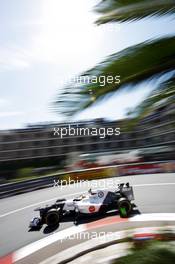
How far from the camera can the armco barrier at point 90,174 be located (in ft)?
19.5

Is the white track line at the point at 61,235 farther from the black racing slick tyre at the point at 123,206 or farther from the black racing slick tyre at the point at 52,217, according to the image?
the black racing slick tyre at the point at 52,217

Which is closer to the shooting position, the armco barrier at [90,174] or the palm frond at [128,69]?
the palm frond at [128,69]

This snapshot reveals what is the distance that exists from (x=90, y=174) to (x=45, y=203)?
1.22m

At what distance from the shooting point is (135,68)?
190cm

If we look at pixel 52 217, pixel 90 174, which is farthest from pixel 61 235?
pixel 90 174

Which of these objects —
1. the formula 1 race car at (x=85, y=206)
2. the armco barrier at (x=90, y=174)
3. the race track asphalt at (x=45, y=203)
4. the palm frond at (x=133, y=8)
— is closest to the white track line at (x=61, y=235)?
the race track asphalt at (x=45, y=203)

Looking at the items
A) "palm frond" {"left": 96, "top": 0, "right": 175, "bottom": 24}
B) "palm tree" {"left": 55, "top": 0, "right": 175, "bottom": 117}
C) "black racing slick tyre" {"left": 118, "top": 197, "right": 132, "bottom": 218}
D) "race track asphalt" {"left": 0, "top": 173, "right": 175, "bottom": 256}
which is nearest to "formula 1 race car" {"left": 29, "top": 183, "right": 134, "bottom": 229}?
"black racing slick tyre" {"left": 118, "top": 197, "right": 132, "bottom": 218}

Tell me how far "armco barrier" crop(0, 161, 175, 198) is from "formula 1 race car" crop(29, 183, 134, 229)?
51 cm

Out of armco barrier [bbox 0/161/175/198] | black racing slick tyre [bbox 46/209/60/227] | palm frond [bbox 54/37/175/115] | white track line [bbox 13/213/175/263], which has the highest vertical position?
palm frond [bbox 54/37/175/115]

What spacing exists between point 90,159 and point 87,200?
1189mm

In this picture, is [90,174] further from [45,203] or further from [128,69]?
[128,69]

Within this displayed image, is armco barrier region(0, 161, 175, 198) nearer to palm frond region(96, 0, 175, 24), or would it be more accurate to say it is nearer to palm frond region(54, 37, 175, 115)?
palm frond region(54, 37, 175, 115)

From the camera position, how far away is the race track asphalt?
530 centimetres

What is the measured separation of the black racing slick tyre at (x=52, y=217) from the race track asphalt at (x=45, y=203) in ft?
0.43
